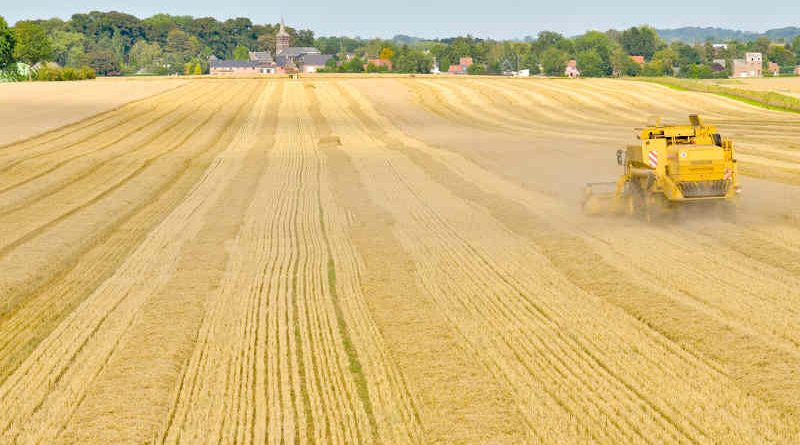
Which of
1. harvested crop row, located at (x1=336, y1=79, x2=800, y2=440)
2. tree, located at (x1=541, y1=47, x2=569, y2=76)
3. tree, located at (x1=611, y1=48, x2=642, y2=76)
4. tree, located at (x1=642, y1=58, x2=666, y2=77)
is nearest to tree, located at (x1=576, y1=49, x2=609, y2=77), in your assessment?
tree, located at (x1=611, y1=48, x2=642, y2=76)

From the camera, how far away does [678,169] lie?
14375 mm

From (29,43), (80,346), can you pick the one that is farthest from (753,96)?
(29,43)

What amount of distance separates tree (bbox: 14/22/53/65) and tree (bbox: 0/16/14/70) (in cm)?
66

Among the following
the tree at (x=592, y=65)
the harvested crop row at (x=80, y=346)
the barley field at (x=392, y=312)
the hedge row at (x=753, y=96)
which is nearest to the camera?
the barley field at (x=392, y=312)

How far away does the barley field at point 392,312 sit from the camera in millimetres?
6968

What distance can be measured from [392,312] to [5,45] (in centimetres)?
12105

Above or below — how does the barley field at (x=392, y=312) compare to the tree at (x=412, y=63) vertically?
below

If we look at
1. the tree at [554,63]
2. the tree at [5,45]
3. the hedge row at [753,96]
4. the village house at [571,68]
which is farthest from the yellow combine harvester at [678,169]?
the village house at [571,68]

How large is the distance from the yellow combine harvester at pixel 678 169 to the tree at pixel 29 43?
11963cm

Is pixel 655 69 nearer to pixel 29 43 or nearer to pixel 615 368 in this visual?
pixel 29 43

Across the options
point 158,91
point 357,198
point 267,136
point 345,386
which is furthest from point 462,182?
point 158,91

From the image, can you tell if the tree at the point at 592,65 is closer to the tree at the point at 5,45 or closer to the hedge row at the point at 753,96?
the hedge row at the point at 753,96

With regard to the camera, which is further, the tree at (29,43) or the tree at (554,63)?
the tree at (554,63)

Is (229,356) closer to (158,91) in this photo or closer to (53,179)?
(53,179)
